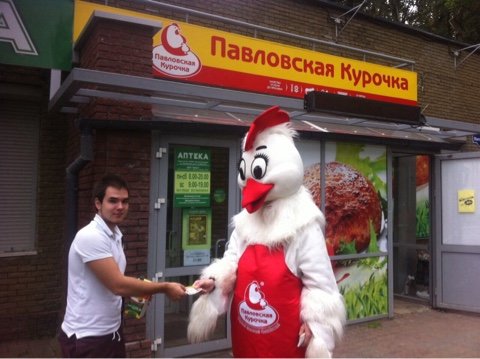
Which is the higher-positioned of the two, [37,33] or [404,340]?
[37,33]

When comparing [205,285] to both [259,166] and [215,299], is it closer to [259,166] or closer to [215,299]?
[215,299]

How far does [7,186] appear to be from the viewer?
551 cm

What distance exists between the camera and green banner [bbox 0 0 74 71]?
4.53 m

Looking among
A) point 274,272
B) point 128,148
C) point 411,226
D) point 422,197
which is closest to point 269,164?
point 274,272

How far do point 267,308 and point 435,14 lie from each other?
49.6 ft

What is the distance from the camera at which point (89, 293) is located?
8.40 ft

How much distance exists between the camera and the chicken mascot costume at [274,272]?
2.63 m

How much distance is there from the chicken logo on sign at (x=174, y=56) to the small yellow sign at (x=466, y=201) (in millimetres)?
4487

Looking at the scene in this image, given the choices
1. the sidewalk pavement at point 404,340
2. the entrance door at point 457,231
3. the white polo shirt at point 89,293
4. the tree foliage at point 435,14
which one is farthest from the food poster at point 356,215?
the tree foliage at point 435,14

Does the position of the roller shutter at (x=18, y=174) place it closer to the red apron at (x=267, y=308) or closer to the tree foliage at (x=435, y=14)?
the red apron at (x=267, y=308)

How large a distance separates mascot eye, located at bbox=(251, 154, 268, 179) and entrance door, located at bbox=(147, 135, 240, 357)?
209 centimetres

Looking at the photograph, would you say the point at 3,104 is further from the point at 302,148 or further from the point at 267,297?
the point at 267,297

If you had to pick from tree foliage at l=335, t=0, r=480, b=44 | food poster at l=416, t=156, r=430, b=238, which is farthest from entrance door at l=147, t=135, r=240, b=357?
tree foliage at l=335, t=0, r=480, b=44

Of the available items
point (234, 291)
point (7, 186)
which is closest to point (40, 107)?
point (7, 186)
